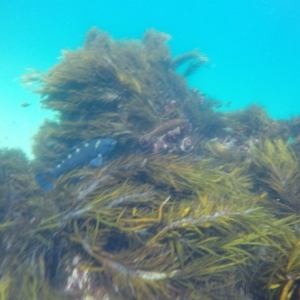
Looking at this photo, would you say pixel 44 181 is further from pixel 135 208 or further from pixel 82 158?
pixel 135 208

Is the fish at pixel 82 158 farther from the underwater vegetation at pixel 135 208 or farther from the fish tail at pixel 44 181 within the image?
the fish tail at pixel 44 181

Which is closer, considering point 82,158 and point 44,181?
point 44,181

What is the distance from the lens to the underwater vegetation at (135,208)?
3.65 meters

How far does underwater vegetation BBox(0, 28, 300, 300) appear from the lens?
3.65 meters

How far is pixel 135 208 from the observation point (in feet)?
14.3

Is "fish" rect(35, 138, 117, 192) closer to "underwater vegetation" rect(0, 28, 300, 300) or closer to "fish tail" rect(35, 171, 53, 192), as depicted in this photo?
"underwater vegetation" rect(0, 28, 300, 300)

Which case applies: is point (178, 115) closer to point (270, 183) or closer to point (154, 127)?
point (154, 127)

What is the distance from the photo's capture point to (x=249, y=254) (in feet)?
12.6

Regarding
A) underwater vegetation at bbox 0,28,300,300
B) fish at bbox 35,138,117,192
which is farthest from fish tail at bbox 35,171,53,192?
fish at bbox 35,138,117,192

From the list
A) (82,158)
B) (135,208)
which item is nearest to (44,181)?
(82,158)

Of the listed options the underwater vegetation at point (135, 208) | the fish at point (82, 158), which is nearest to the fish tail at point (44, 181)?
the underwater vegetation at point (135, 208)

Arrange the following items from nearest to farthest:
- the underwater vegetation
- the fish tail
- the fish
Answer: the underwater vegetation < the fish tail < the fish

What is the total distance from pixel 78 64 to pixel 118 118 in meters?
1.86

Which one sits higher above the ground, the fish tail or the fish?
the fish
